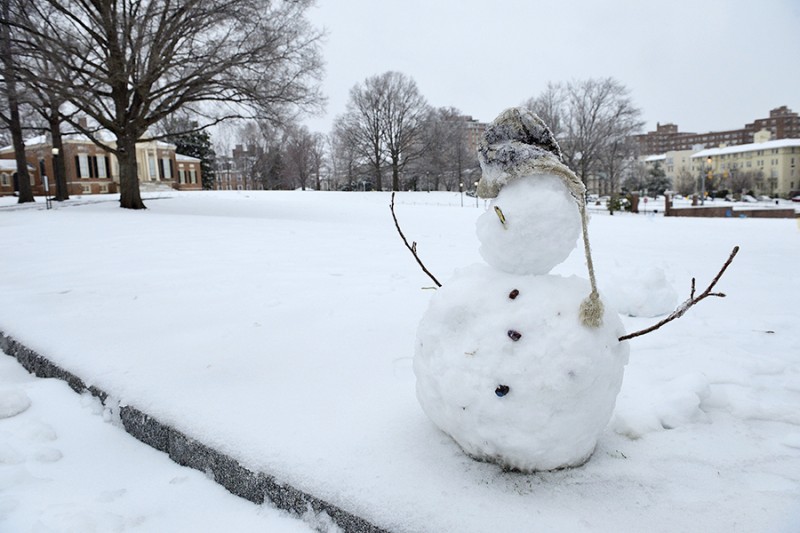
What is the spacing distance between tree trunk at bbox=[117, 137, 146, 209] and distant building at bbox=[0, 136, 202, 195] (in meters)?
27.4

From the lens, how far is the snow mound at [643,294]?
5.50 metres

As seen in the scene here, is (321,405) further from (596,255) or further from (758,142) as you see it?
(758,142)

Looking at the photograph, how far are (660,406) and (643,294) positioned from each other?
9.69 ft

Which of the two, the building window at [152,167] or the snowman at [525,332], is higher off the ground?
the building window at [152,167]

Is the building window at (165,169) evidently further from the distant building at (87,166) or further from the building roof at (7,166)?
the building roof at (7,166)

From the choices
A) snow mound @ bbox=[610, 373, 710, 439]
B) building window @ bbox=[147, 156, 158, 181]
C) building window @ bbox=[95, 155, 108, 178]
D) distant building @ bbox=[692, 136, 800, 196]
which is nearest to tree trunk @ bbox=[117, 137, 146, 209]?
snow mound @ bbox=[610, 373, 710, 439]

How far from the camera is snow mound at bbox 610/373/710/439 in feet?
9.05

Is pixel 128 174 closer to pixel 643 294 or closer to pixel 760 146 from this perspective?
pixel 643 294

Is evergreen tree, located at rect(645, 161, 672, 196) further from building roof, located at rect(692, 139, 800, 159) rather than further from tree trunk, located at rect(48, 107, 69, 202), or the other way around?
tree trunk, located at rect(48, 107, 69, 202)

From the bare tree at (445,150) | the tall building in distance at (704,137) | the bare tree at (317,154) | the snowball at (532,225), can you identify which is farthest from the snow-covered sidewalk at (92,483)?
the tall building in distance at (704,137)

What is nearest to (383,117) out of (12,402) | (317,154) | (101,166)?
(317,154)

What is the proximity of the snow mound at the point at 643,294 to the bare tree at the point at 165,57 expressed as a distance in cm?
1514

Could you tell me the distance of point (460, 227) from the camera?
16.2 meters

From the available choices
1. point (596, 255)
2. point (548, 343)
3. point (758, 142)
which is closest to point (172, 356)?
point (548, 343)
